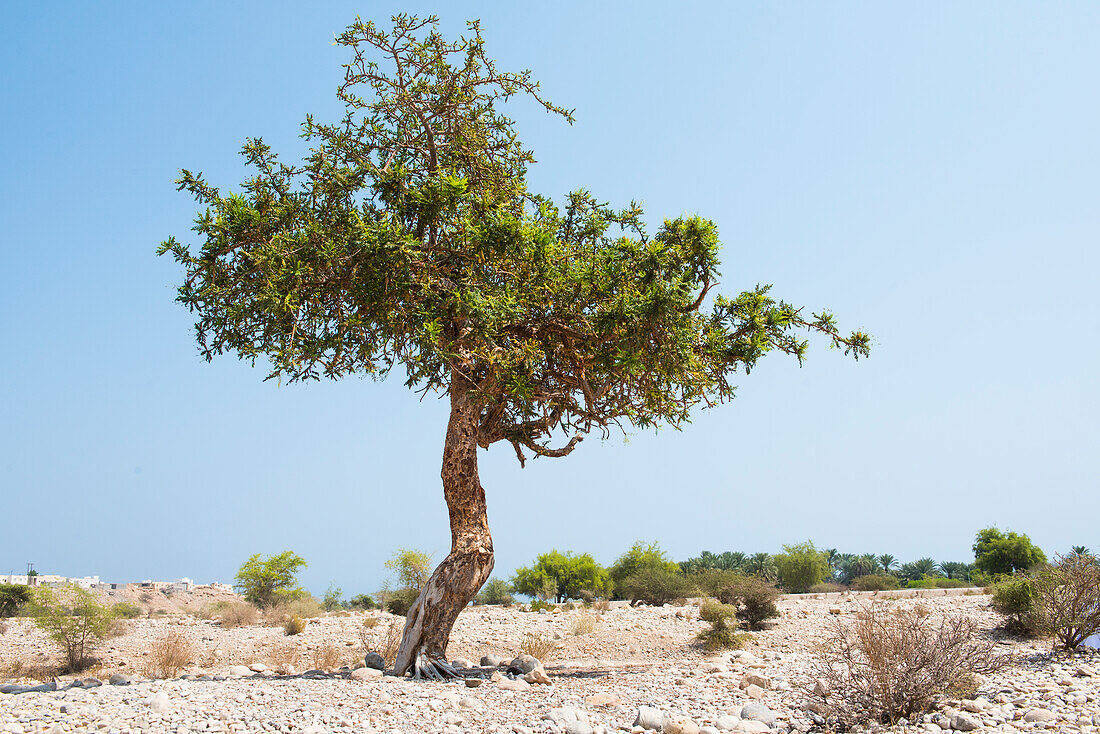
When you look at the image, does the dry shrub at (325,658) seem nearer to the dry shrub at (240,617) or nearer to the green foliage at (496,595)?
the dry shrub at (240,617)

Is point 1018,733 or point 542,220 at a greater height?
point 542,220

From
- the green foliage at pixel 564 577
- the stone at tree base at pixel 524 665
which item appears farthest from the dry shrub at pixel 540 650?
the green foliage at pixel 564 577

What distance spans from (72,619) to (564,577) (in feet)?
103

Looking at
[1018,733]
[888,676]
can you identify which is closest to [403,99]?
[888,676]

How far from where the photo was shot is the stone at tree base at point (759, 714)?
7.57 meters

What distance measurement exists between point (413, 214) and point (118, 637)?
17043 millimetres

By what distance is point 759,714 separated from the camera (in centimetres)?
771

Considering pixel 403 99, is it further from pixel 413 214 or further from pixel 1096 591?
pixel 1096 591

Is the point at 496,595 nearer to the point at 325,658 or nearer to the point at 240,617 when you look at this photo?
the point at 240,617

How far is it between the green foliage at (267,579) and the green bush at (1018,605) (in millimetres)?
28865

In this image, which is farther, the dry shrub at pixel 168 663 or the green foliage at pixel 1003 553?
the green foliage at pixel 1003 553

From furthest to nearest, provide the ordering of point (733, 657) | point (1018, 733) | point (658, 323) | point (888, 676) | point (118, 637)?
point (118, 637)
point (733, 657)
point (658, 323)
point (888, 676)
point (1018, 733)

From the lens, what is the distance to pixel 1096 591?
36.8 ft

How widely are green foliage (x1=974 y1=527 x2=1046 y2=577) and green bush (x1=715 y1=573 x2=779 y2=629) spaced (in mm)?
30334
